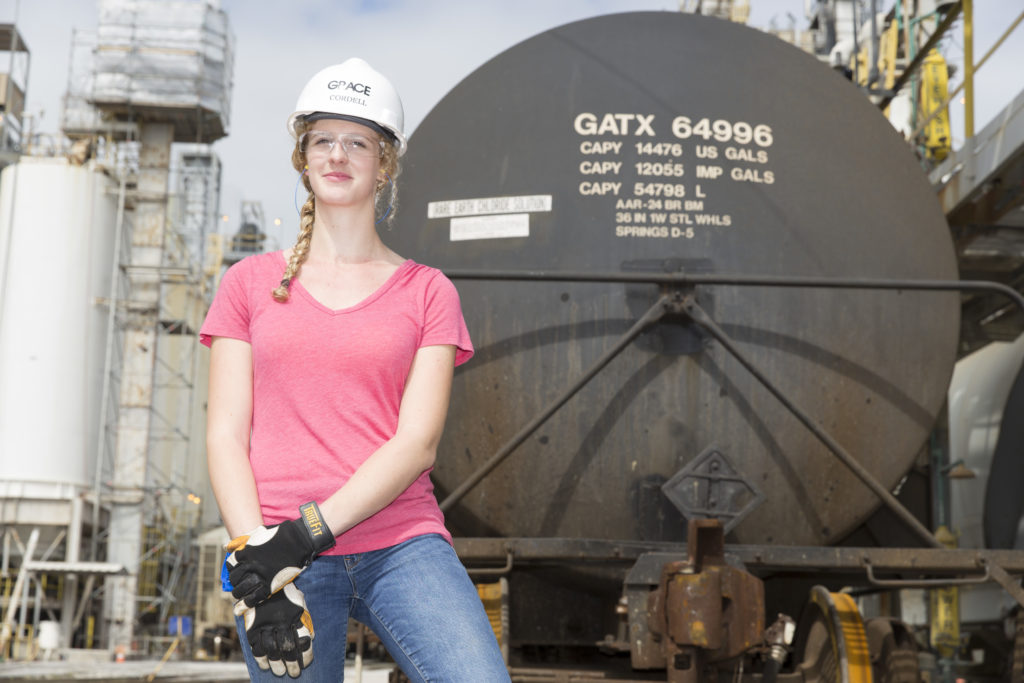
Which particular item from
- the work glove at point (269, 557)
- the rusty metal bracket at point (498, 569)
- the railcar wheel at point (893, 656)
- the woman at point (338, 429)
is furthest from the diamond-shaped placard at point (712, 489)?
the work glove at point (269, 557)

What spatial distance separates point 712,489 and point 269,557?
268 cm

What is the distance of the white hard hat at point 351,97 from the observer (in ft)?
7.54

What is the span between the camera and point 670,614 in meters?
3.73

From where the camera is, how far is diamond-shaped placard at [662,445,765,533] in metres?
4.30

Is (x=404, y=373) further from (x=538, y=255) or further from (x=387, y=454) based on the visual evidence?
(x=538, y=255)

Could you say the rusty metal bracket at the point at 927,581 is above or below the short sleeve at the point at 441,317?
below

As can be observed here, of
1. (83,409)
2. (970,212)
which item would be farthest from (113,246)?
(970,212)

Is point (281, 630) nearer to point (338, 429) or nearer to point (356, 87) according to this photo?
point (338, 429)

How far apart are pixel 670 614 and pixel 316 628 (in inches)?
72.5

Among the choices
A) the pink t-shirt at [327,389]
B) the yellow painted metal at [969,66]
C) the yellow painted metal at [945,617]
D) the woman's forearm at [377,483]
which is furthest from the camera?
the yellow painted metal at [945,617]

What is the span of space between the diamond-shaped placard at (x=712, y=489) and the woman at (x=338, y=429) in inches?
82.8

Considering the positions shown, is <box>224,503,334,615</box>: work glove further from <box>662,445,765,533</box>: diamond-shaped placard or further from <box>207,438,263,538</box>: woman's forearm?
<box>662,445,765,533</box>: diamond-shaped placard

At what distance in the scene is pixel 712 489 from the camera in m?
4.34

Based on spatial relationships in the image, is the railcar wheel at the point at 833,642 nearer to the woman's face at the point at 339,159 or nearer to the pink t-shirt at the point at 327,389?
the pink t-shirt at the point at 327,389
